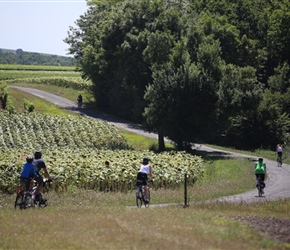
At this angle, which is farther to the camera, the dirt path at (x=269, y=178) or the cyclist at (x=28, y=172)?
the dirt path at (x=269, y=178)

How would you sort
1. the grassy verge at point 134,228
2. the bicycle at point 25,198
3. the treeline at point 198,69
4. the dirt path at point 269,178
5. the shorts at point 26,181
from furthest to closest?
1. the treeline at point 198,69
2. the dirt path at point 269,178
3. the bicycle at point 25,198
4. the shorts at point 26,181
5. the grassy verge at point 134,228

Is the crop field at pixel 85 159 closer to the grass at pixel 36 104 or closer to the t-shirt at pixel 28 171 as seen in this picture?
the t-shirt at pixel 28 171

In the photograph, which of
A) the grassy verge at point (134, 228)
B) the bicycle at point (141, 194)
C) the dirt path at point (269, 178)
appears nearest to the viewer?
the grassy verge at point (134, 228)

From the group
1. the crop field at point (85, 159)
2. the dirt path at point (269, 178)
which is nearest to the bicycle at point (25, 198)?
the crop field at point (85, 159)

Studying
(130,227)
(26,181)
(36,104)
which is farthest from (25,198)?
(36,104)

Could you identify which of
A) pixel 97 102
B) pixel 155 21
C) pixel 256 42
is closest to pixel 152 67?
pixel 155 21

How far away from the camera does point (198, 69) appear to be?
56.2 meters

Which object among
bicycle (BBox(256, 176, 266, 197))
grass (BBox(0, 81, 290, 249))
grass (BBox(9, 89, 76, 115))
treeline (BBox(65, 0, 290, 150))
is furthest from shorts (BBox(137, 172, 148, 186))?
grass (BBox(9, 89, 76, 115))

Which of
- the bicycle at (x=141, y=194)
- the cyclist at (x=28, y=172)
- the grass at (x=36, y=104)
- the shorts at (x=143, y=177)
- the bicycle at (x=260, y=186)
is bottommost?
the grass at (x=36, y=104)

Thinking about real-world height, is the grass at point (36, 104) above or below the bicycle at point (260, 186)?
below

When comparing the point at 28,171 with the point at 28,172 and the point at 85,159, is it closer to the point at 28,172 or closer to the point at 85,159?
the point at 28,172

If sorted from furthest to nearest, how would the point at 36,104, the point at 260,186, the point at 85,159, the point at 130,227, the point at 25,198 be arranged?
the point at 36,104 → the point at 85,159 → the point at 260,186 → the point at 25,198 → the point at 130,227

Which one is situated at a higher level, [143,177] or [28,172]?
[28,172]

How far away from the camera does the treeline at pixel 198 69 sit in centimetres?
5569
